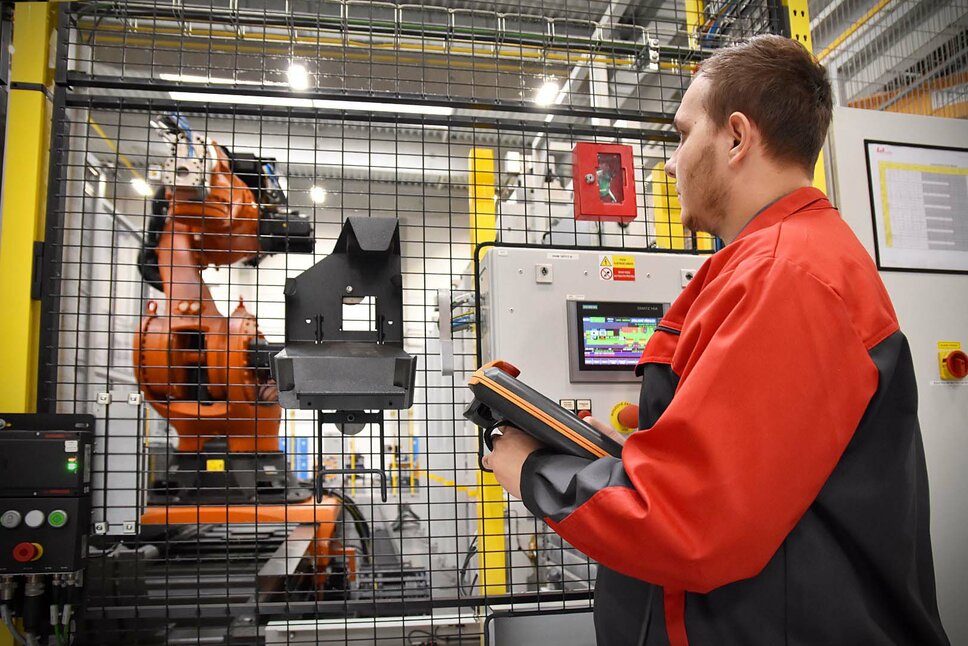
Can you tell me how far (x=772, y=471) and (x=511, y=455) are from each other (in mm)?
468

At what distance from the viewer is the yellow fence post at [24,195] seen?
1924 millimetres

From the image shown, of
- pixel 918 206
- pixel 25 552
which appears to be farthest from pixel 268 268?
pixel 918 206

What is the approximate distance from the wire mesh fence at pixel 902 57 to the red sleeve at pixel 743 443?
6.72ft

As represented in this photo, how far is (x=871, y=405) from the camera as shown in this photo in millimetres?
988

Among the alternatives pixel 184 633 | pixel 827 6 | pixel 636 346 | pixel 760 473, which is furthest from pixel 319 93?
pixel 184 633

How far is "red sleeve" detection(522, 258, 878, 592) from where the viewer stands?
89cm

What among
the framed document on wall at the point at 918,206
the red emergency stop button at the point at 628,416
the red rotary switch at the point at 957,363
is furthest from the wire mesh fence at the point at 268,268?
the red rotary switch at the point at 957,363

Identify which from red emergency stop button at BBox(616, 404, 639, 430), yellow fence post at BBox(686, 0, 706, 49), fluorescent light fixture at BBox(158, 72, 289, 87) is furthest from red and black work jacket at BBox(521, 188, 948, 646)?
yellow fence post at BBox(686, 0, 706, 49)

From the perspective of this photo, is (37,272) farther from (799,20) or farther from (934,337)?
(934,337)

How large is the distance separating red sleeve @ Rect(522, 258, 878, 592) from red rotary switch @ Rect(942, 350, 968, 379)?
162 centimetres

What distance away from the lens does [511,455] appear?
1.19 m

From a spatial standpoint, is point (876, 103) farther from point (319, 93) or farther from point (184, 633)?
point (184, 633)

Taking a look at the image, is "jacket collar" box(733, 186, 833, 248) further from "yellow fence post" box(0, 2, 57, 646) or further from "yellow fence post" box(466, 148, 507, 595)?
"yellow fence post" box(0, 2, 57, 646)

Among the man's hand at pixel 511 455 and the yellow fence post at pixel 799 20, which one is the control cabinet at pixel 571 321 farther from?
the yellow fence post at pixel 799 20
